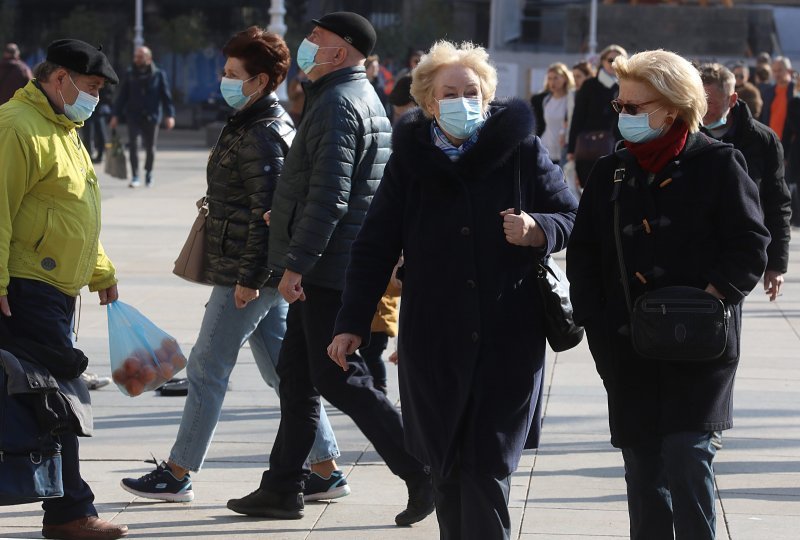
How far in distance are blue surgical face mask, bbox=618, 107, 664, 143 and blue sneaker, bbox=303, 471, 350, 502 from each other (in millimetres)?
2079

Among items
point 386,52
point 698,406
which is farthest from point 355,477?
point 386,52

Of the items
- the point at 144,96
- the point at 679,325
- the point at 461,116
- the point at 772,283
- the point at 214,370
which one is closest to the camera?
the point at 679,325

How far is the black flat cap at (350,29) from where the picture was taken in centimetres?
556

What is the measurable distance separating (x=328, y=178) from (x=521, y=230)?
4.01ft

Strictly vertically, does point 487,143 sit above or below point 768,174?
above

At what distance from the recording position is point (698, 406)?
Result: 429 centimetres

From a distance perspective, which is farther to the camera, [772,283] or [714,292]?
[772,283]

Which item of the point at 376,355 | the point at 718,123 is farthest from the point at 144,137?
the point at 718,123

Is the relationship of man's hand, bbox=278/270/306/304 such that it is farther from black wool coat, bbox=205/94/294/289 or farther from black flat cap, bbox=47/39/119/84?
black flat cap, bbox=47/39/119/84

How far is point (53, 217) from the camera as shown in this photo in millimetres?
5102

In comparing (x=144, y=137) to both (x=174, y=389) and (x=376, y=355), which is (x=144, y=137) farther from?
(x=376, y=355)

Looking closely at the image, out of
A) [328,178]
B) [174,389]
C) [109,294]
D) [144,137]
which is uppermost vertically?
A: [328,178]

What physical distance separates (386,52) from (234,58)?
4373 cm

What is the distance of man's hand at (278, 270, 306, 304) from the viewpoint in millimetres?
5238
